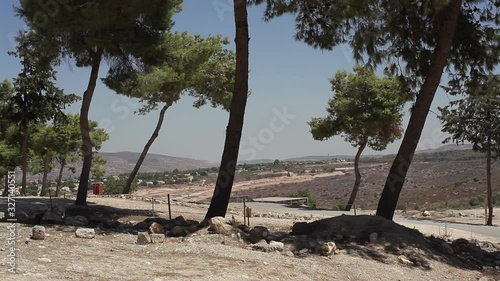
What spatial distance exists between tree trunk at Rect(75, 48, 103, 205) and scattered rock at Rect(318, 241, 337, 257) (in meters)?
8.64

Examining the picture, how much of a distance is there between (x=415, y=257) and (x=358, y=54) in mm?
5632

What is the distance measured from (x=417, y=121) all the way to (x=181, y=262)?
6.66 meters

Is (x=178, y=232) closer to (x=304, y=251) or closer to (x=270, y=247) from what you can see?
(x=270, y=247)

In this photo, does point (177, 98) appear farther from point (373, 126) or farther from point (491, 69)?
point (491, 69)

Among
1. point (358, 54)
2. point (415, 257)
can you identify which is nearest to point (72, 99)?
point (358, 54)

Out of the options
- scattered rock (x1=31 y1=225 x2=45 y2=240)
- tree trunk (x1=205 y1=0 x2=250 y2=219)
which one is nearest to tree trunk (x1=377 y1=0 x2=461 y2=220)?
tree trunk (x1=205 y1=0 x2=250 y2=219)

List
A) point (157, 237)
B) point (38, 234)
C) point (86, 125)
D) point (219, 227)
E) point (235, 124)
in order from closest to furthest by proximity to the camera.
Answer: point (38, 234) < point (157, 237) < point (219, 227) < point (235, 124) < point (86, 125)

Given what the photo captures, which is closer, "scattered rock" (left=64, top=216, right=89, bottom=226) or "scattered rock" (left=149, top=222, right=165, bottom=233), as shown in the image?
"scattered rock" (left=149, top=222, right=165, bottom=233)

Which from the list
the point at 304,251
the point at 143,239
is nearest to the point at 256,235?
the point at 304,251

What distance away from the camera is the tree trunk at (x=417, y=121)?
36.2 feet

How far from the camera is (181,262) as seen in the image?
6.94 metres

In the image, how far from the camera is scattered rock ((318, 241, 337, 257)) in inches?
325

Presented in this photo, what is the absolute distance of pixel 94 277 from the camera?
18.5 ft

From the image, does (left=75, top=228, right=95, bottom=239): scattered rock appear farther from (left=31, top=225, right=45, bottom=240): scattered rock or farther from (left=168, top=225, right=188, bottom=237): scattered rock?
(left=168, top=225, right=188, bottom=237): scattered rock
